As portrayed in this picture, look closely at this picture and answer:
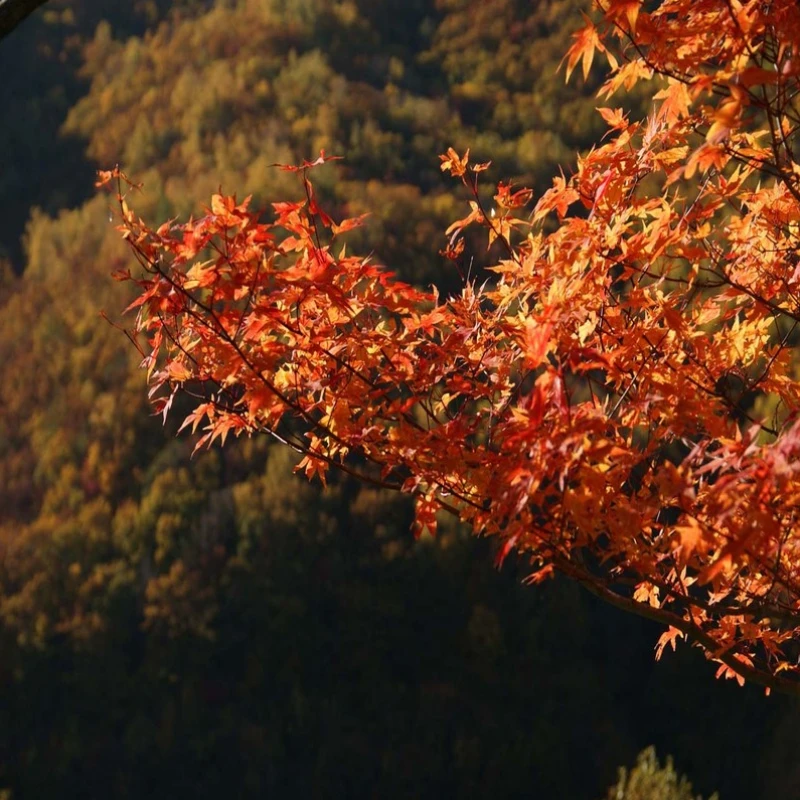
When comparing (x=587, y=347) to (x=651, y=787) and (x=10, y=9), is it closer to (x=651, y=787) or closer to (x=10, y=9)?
(x=10, y=9)

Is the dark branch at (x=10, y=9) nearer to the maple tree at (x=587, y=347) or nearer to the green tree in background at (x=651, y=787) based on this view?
the maple tree at (x=587, y=347)

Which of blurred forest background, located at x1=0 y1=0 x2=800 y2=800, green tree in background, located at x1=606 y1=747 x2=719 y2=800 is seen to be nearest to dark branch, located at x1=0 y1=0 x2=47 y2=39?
green tree in background, located at x1=606 y1=747 x2=719 y2=800

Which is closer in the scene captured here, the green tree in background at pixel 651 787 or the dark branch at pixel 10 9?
the dark branch at pixel 10 9

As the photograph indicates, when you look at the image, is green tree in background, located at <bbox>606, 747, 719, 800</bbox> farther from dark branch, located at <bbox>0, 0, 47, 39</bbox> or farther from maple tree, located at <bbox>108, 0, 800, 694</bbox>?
dark branch, located at <bbox>0, 0, 47, 39</bbox>

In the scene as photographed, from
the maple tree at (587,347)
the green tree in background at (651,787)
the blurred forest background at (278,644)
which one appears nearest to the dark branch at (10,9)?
the maple tree at (587,347)

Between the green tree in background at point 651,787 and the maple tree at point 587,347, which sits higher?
the maple tree at point 587,347

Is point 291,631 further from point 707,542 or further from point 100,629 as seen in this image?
point 707,542

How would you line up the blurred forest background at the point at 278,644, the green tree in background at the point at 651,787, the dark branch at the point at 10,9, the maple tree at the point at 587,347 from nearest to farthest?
the maple tree at the point at 587,347 → the dark branch at the point at 10,9 → the green tree in background at the point at 651,787 → the blurred forest background at the point at 278,644

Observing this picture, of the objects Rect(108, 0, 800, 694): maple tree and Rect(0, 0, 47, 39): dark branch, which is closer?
Rect(108, 0, 800, 694): maple tree

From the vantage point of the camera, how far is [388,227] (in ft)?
78.3

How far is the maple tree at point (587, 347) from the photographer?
1659mm

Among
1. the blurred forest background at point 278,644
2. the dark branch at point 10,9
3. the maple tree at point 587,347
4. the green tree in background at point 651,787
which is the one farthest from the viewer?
the blurred forest background at point 278,644

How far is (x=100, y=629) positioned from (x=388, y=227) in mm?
10306

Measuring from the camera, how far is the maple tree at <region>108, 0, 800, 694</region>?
166cm
